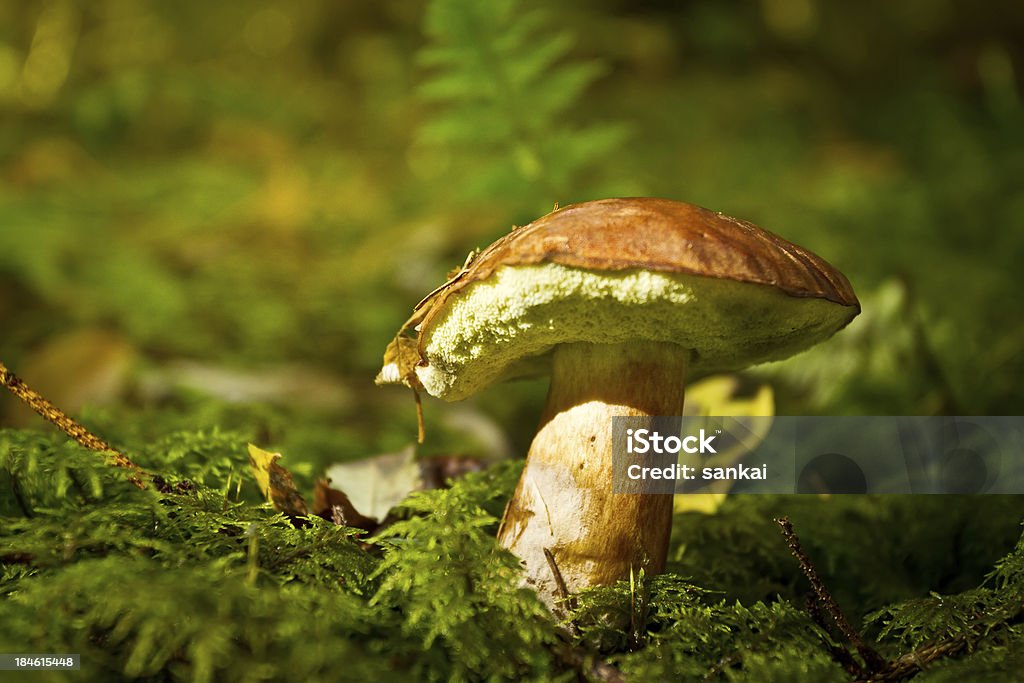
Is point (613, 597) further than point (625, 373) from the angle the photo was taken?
No

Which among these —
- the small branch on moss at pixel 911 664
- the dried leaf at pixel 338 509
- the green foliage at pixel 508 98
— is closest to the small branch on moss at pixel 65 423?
the dried leaf at pixel 338 509

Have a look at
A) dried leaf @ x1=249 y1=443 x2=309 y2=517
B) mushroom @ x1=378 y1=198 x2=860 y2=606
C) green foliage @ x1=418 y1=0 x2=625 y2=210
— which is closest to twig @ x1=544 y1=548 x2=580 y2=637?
mushroom @ x1=378 y1=198 x2=860 y2=606

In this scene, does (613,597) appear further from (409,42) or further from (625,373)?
(409,42)

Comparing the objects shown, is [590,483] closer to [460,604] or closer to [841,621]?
[460,604]

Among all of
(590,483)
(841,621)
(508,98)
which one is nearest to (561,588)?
(590,483)

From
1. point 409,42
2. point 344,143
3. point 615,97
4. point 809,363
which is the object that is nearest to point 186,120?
point 344,143

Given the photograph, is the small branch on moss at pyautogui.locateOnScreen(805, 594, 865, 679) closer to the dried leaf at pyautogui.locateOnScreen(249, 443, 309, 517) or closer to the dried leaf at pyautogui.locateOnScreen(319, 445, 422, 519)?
the dried leaf at pyautogui.locateOnScreen(319, 445, 422, 519)
